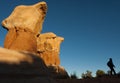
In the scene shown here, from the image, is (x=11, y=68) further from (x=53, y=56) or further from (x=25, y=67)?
(x=53, y=56)

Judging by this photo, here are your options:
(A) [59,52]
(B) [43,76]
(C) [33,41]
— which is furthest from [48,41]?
(B) [43,76]

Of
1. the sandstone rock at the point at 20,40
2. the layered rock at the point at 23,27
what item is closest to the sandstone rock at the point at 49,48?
the layered rock at the point at 23,27

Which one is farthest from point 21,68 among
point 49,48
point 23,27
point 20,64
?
point 49,48

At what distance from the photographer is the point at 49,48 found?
4294 cm

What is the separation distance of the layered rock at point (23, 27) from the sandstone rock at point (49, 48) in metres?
14.4

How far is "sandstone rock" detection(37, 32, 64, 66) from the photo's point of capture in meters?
40.4

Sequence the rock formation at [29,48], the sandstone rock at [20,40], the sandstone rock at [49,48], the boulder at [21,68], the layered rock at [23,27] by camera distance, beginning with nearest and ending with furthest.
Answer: the boulder at [21,68], the rock formation at [29,48], the sandstone rock at [20,40], the layered rock at [23,27], the sandstone rock at [49,48]

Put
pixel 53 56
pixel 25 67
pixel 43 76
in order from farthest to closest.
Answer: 1. pixel 53 56
2. pixel 43 76
3. pixel 25 67

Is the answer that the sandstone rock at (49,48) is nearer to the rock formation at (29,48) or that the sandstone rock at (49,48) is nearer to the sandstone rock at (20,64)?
the rock formation at (29,48)

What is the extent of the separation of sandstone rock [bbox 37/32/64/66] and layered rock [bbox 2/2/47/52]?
1442 centimetres

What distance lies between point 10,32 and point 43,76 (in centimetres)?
2110

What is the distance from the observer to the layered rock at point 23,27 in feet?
79.0

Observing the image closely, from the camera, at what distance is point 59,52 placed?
150ft

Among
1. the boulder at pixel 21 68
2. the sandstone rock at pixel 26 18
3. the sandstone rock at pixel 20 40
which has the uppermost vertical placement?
the sandstone rock at pixel 26 18
